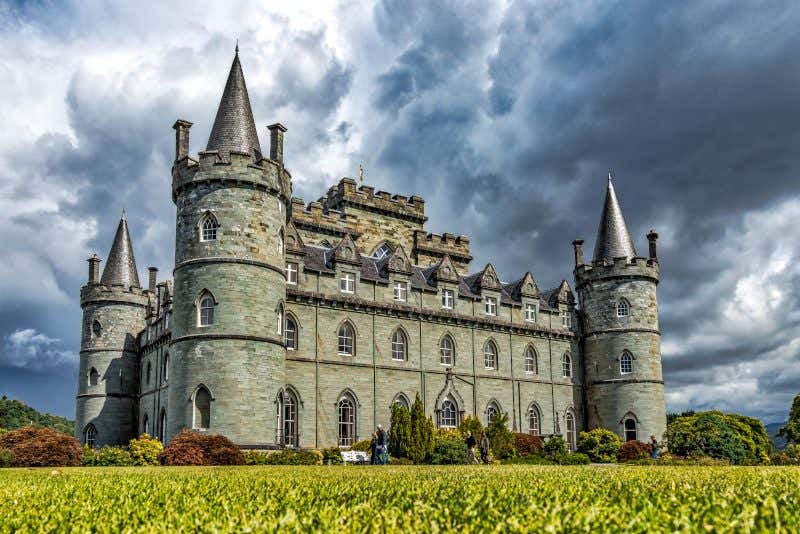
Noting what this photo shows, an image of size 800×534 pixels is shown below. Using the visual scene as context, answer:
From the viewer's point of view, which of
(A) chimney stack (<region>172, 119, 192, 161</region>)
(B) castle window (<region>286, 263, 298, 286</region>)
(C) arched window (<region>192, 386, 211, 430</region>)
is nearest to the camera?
(C) arched window (<region>192, 386, 211, 430</region>)

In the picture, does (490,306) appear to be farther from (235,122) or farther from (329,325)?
(235,122)

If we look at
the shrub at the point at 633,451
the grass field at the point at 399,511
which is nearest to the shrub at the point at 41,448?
the grass field at the point at 399,511

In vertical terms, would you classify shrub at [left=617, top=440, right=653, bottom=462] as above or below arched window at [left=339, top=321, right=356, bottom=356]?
below

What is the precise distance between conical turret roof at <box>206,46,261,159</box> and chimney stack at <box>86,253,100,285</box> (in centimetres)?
1666

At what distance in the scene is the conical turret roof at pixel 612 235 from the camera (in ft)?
164

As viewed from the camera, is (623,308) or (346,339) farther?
(623,308)

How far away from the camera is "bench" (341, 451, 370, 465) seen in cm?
3435

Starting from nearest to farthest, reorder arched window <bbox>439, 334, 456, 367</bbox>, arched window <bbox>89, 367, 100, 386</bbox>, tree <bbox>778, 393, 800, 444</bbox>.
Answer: arched window <bbox>439, 334, 456, 367</bbox> < arched window <bbox>89, 367, 100, 386</bbox> < tree <bbox>778, 393, 800, 444</bbox>

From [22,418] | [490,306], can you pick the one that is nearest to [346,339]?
[490,306]

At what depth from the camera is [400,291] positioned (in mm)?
42812

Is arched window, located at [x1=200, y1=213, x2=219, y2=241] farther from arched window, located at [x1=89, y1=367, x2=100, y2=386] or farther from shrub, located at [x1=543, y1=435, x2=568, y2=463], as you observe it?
shrub, located at [x1=543, y1=435, x2=568, y2=463]

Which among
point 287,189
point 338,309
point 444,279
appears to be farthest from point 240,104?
point 444,279

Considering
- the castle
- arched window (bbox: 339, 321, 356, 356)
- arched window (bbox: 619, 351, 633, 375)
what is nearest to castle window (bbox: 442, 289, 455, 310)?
the castle

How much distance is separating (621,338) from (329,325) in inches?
784
